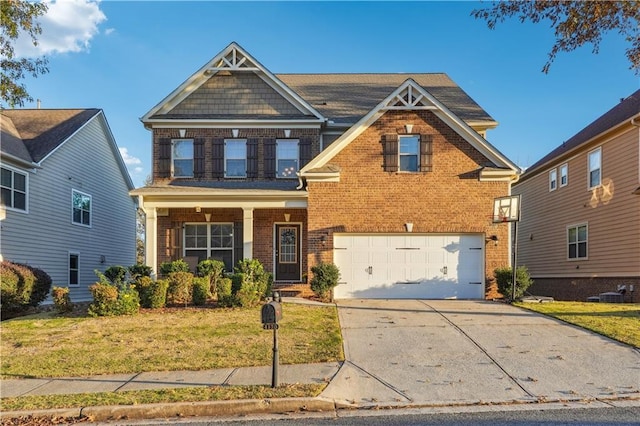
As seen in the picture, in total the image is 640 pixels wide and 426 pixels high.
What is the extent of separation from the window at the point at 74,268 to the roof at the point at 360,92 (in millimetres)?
10710

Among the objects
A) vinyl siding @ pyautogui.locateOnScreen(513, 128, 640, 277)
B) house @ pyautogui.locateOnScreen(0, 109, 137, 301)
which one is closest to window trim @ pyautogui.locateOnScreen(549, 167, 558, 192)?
vinyl siding @ pyautogui.locateOnScreen(513, 128, 640, 277)

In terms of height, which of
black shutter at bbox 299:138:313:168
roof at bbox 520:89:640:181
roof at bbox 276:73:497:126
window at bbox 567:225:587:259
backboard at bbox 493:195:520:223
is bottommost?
window at bbox 567:225:587:259

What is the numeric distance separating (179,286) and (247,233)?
327 cm

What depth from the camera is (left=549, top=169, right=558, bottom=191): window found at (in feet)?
67.3

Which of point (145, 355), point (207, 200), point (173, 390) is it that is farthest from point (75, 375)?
point (207, 200)

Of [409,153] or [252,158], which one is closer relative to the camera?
[409,153]

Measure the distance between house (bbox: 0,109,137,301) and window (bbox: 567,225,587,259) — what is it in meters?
18.7

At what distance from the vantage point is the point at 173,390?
657 centimetres

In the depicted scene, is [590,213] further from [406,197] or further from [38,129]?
[38,129]

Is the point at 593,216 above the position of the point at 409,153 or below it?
below

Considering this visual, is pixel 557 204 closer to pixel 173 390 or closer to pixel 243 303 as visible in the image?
pixel 243 303

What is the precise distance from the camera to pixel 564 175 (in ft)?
64.8

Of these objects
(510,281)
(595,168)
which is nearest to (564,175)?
(595,168)

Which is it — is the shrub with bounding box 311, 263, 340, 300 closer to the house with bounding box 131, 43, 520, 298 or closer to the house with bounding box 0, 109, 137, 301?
the house with bounding box 131, 43, 520, 298
